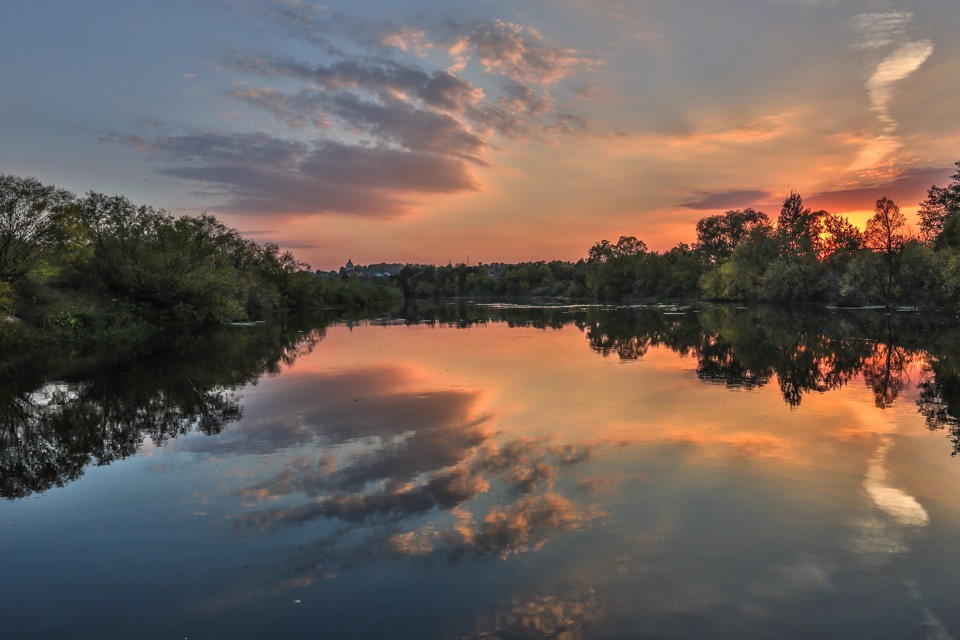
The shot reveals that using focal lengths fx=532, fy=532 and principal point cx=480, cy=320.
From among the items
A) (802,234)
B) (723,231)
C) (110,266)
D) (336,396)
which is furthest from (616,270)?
(336,396)

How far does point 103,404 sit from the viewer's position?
1525cm

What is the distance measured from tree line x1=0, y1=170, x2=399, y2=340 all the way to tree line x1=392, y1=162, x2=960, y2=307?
2166 inches

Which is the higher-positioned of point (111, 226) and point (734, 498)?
point (111, 226)

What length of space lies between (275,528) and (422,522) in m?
2.00

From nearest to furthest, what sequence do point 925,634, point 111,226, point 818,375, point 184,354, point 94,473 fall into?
point 925,634 < point 94,473 < point 818,375 < point 184,354 < point 111,226

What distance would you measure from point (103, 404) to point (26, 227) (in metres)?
23.5

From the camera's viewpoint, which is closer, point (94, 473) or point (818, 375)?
A: point (94, 473)

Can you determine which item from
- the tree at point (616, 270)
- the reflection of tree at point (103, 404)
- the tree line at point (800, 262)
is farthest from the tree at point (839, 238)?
the reflection of tree at point (103, 404)

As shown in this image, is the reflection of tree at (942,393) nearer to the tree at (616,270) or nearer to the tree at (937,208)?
the tree at (937,208)

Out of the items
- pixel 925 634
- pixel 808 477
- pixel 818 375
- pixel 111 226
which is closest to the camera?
pixel 925 634

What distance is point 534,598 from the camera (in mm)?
5547

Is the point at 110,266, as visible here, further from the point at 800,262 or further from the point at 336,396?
the point at 800,262

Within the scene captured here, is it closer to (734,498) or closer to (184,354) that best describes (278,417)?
(734,498)

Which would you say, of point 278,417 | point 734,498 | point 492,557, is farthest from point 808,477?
point 278,417
